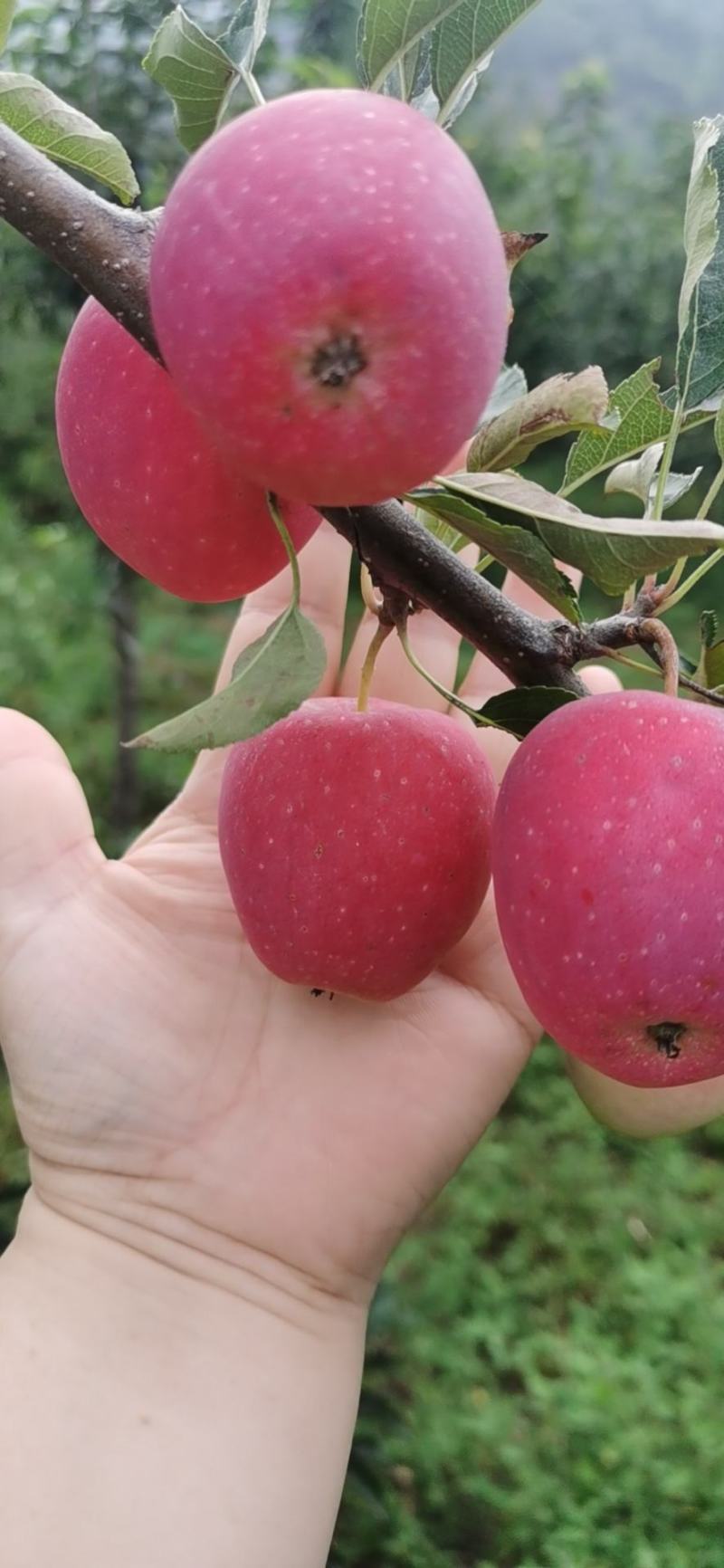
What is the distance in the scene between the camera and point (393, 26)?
0.56 m

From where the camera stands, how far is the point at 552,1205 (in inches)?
92.7

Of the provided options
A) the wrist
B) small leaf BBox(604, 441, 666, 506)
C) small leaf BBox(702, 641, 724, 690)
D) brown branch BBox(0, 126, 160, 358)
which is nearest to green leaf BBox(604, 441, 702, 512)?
small leaf BBox(604, 441, 666, 506)

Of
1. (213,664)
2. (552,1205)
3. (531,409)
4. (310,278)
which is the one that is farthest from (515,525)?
(213,664)

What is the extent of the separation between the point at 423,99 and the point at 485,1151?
212 centimetres

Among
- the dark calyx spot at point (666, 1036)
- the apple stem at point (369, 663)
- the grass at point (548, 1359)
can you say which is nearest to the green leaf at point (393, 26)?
the apple stem at point (369, 663)

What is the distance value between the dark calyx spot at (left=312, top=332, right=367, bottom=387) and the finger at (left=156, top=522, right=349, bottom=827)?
0.83 metres

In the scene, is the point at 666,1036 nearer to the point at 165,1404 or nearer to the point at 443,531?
the point at 443,531

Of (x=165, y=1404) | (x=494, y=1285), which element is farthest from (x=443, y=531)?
(x=494, y=1285)

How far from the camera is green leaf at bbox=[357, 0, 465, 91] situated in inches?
22.0

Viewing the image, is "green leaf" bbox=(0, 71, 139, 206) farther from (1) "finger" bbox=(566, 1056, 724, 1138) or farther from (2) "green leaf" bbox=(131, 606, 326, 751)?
(1) "finger" bbox=(566, 1056, 724, 1138)

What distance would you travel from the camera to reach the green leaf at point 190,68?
0.62 meters

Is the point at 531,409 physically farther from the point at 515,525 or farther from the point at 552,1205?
the point at 552,1205

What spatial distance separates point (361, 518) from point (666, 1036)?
1.13 ft

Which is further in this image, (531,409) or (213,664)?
(213,664)
